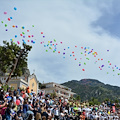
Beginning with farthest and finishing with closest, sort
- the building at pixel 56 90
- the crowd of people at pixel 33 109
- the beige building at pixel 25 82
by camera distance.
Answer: the building at pixel 56 90 → the beige building at pixel 25 82 → the crowd of people at pixel 33 109

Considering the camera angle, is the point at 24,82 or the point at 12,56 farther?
the point at 24,82

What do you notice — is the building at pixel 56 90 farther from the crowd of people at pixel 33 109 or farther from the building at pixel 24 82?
the crowd of people at pixel 33 109

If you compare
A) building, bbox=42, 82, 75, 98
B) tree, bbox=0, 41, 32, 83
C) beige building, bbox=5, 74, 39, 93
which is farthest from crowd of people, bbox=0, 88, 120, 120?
building, bbox=42, 82, 75, 98

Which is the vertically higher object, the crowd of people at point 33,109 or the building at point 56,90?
the building at point 56,90

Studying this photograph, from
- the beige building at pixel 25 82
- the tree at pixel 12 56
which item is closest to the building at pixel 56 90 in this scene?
the beige building at pixel 25 82

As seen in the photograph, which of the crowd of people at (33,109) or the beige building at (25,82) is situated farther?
the beige building at (25,82)

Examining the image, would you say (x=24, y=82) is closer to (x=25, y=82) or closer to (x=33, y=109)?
(x=25, y=82)

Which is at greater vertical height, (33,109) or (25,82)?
(25,82)

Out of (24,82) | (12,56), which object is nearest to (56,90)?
(24,82)

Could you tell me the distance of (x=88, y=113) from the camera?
18.9 meters

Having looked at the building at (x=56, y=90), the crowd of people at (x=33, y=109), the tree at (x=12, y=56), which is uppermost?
the tree at (x=12, y=56)

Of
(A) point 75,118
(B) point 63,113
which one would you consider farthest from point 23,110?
(A) point 75,118

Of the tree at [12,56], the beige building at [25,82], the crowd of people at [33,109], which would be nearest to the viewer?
the crowd of people at [33,109]

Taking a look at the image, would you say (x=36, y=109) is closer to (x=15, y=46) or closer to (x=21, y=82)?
(x=15, y=46)
